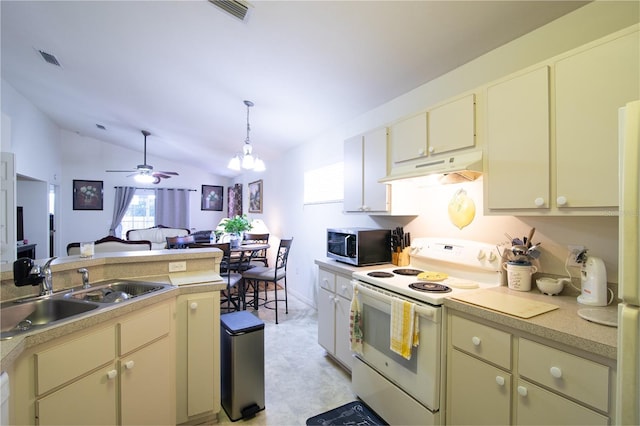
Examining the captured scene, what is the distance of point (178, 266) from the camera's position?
213 cm

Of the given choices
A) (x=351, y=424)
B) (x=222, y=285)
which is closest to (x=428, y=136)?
(x=222, y=285)

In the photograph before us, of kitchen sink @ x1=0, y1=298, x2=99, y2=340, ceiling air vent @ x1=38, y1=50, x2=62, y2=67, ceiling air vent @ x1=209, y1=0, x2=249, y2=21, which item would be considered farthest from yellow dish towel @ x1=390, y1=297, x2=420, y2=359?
ceiling air vent @ x1=38, y1=50, x2=62, y2=67

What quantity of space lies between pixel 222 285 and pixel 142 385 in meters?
0.66

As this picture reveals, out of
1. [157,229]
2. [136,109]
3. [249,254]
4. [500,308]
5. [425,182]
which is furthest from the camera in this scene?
[157,229]

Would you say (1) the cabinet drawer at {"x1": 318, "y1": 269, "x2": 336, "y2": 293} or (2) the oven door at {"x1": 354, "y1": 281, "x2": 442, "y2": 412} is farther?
(1) the cabinet drawer at {"x1": 318, "y1": 269, "x2": 336, "y2": 293}

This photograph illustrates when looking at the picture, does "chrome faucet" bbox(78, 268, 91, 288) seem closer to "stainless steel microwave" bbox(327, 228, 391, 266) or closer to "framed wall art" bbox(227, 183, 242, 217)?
"stainless steel microwave" bbox(327, 228, 391, 266)

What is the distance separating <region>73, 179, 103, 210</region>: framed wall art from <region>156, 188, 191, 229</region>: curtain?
1.26 meters

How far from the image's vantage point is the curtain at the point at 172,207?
7312 mm

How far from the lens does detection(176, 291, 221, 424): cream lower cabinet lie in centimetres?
177

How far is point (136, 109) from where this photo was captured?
161 inches

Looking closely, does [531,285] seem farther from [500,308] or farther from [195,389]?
[195,389]

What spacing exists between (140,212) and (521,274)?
8.08 meters

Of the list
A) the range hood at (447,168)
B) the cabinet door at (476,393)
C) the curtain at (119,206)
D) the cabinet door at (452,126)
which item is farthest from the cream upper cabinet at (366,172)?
the curtain at (119,206)

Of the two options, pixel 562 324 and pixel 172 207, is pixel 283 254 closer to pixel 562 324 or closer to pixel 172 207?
pixel 562 324
